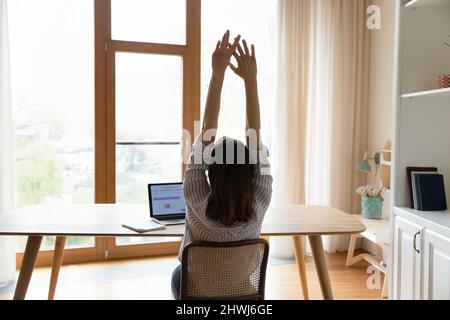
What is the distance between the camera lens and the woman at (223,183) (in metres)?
1.56

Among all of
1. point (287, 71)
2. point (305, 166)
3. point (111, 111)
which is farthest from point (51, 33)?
point (305, 166)

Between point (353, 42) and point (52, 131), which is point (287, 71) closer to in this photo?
point (353, 42)

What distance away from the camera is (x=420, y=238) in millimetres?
2098

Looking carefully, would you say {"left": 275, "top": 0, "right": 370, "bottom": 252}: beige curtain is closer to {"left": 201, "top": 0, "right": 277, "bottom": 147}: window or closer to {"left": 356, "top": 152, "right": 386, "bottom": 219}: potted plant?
{"left": 201, "top": 0, "right": 277, "bottom": 147}: window

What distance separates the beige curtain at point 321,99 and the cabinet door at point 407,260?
66.8 inches

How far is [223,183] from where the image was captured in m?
1.55

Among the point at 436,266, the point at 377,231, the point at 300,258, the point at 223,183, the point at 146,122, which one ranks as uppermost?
the point at 146,122

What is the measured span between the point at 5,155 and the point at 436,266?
3177mm

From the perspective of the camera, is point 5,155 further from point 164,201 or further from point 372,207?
point 372,207

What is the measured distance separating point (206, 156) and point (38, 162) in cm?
260

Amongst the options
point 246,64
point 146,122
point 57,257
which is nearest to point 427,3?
point 246,64

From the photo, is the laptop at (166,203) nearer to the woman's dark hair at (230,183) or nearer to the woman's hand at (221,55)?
the woman's dark hair at (230,183)

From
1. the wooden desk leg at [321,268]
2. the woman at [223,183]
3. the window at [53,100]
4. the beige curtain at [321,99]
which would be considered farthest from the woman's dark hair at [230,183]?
the window at [53,100]

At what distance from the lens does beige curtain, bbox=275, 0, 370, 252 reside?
3.93m
